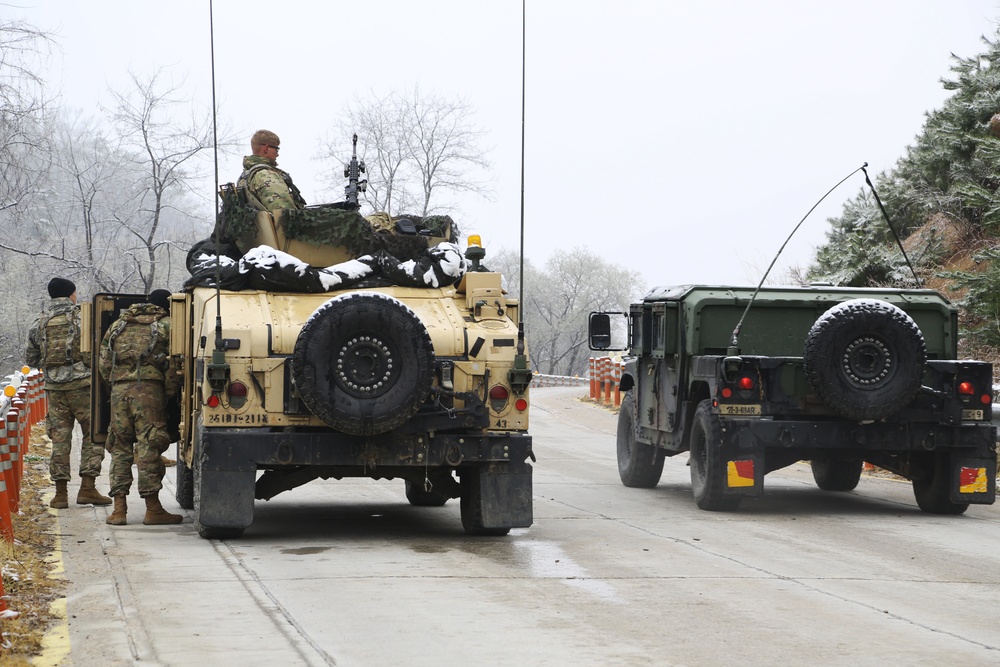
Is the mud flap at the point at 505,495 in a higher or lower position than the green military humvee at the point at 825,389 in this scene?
lower

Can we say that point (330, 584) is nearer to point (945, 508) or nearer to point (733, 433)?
point (733, 433)

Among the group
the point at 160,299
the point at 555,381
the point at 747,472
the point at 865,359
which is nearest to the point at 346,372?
the point at 160,299

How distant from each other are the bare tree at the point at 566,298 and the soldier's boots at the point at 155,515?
8465cm

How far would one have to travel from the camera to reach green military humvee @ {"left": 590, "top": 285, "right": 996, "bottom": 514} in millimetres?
13430

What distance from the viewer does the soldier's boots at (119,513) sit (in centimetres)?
1240

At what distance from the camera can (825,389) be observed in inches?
527

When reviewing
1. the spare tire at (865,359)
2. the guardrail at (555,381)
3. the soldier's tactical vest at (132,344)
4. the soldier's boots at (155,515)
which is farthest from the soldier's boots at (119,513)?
the guardrail at (555,381)

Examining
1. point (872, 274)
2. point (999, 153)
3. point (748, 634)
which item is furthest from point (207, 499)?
point (872, 274)

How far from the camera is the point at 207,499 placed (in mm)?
10875

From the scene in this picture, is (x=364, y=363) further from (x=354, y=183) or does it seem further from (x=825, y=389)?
(x=825, y=389)

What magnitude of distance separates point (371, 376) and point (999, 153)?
15759mm

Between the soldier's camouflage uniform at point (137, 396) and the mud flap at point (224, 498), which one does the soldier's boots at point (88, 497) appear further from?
the mud flap at point (224, 498)

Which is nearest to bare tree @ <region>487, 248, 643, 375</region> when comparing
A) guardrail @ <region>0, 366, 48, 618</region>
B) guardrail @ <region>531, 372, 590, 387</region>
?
guardrail @ <region>531, 372, 590, 387</region>

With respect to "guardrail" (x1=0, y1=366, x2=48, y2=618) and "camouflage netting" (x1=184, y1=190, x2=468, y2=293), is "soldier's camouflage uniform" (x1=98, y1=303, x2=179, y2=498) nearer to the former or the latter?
"camouflage netting" (x1=184, y1=190, x2=468, y2=293)
